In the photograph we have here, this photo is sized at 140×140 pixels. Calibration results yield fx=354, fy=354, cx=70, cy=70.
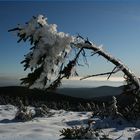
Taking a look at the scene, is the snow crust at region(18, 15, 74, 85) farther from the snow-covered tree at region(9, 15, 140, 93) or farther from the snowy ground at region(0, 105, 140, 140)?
the snowy ground at region(0, 105, 140, 140)

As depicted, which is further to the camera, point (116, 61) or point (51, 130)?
point (51, 130)

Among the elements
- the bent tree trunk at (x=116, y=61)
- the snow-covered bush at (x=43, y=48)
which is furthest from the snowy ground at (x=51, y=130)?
the snow-covered bush at (x=43, y=48)

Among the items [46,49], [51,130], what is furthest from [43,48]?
[51,130]

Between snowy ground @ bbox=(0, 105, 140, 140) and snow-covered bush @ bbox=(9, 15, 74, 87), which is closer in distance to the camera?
snow-covered bush @ bbox=(9, 15, 74, 87)

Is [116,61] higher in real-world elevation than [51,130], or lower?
higher

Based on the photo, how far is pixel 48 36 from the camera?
7.44 meters

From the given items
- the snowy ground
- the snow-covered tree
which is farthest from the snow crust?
the snowy ground

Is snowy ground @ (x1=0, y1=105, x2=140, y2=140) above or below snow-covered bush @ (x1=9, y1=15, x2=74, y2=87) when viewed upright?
below

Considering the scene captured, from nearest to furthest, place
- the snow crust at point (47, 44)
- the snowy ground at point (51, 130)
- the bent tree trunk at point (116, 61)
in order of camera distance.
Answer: the snow crust at point (47, 44) < the bent tree trunk at point (116, 61) < the snowy ground at point (51, 130)

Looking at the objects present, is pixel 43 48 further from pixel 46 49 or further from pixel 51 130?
pixel 51 130

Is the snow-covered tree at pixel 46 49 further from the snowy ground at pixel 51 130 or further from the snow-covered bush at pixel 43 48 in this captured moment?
the snowy ground at pixel 51 130

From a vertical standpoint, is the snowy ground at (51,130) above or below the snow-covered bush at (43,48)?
below

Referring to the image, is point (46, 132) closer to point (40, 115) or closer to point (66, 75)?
point (66, 75)

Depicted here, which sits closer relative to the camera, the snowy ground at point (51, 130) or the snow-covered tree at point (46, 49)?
the snow-covered tree at point (46, 49)
